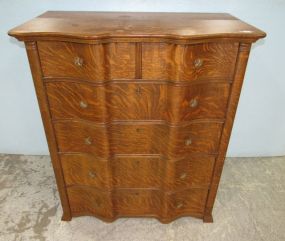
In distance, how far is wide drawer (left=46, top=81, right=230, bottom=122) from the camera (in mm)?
1213

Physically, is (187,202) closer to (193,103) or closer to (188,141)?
(188,141)

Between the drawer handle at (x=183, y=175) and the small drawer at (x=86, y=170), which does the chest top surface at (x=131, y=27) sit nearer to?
the small drawer at (x=86, y=170)

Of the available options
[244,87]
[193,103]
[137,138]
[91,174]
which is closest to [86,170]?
[91,174]

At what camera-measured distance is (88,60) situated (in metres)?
1.12

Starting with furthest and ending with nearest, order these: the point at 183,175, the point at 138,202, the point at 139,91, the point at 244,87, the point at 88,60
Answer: the point at 244,87 < the point at 138,202 < the point at 183,175 < the point at 139,91 < the point at 88,60

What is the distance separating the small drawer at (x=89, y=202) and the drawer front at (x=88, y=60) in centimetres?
79

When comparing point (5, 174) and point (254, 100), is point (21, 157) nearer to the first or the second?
point (5, 174)

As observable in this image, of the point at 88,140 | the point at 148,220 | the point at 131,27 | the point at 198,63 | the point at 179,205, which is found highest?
the point at 131,27

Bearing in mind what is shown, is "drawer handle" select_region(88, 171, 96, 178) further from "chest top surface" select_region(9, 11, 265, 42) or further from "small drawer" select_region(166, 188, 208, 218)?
"chest top surface" select_region(9, 11, 265, 42)

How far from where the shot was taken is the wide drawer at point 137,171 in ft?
4.78

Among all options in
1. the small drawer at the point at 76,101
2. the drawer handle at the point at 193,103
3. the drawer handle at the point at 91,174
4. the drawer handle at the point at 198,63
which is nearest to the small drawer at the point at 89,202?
the drawer handle at the point at 91,174

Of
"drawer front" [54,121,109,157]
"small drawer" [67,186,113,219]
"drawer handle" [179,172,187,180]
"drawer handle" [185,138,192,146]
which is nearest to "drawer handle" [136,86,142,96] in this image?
"drawer front" [54,121,109,157]

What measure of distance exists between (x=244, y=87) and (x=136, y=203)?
1.25 meters

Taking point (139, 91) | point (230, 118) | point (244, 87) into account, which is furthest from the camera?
point (244, 87)
